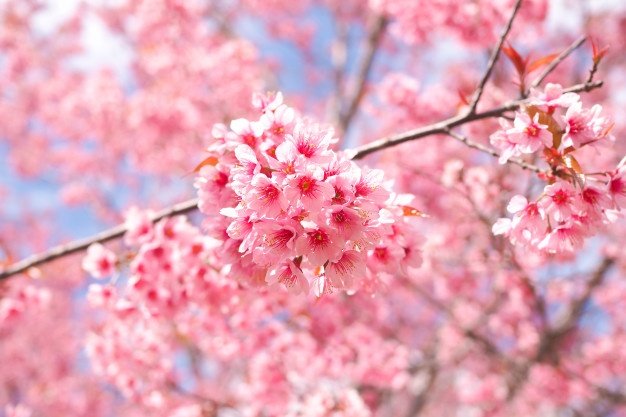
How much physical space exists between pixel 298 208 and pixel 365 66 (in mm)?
6627

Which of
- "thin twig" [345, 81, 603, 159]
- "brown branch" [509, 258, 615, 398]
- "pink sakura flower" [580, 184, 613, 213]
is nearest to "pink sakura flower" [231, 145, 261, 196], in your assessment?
"thin twig" [345, 81, 603, 159]

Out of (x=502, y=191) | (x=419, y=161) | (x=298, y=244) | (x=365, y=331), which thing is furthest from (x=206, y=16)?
(x=298, y=244)

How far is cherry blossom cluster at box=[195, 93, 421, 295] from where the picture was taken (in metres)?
1.35

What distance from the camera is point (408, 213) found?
1790mm

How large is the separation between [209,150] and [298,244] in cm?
66

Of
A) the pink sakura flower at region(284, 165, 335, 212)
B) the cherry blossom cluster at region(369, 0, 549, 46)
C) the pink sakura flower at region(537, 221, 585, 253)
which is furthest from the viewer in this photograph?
the cherry blossom cluster at region(369, 0, 549, 46)

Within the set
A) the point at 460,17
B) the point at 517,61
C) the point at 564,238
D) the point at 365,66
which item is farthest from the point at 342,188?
the point at 365,66

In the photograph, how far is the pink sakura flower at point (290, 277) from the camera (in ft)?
4.88

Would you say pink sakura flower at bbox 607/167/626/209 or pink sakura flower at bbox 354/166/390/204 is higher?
pink sakura flower at bbox 607/167/626/209

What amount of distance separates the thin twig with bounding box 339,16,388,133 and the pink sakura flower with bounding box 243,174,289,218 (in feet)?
20.5

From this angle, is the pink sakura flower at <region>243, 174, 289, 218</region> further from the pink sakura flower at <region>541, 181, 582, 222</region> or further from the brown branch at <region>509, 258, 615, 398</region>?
the brown branch at <region>509, 258, 615, 398</region>

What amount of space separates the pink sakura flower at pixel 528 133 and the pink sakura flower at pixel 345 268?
0.76m

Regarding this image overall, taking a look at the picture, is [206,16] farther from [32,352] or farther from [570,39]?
[32,352]

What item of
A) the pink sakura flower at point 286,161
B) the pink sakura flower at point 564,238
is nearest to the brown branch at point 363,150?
the pink sakura flower at point 286,161
